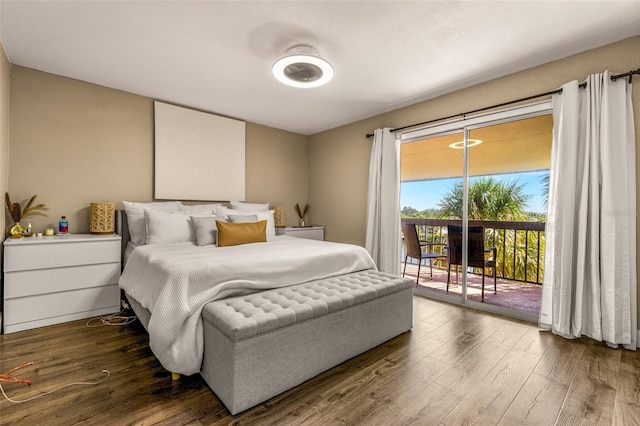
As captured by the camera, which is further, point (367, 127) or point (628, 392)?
point (367, 127)

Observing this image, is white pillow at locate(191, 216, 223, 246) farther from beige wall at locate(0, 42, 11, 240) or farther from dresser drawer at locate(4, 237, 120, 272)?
beige wall at locate(0, 42, 11, 240)

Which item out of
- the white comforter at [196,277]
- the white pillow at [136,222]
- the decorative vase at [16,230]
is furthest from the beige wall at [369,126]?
the decorative vase at [16,230]

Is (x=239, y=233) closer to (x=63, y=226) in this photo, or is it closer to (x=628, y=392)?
(x=63, y=226)

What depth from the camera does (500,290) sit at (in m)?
3.78

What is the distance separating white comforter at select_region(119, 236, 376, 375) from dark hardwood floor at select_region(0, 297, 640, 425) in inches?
10.8

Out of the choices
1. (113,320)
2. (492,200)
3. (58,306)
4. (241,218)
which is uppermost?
(492,200)

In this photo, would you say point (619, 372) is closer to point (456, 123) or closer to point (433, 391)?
point (433, 391)

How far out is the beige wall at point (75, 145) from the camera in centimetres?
279

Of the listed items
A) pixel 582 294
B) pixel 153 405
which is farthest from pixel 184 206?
pixel 582 294

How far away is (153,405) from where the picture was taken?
4.96ft

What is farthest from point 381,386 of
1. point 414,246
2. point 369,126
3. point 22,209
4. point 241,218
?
point 22,209

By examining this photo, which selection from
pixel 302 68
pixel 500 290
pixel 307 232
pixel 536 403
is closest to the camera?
pixel 536 403

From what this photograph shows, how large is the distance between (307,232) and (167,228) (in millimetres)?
2147

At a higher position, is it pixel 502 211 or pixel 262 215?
pixel 502 211
